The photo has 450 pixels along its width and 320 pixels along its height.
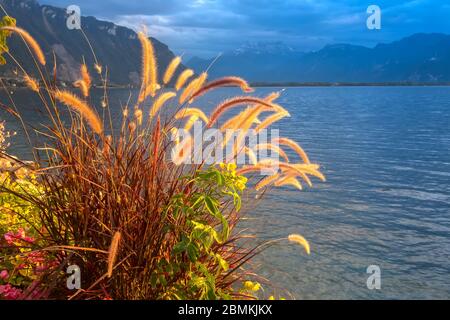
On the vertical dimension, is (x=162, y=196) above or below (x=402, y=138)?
above

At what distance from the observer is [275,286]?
8414 mm

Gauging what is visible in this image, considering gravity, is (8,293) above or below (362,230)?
above

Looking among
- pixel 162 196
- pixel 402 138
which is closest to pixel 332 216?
pixel 162 196

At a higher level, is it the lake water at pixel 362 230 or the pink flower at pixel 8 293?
the pink flower at pixel 8 293

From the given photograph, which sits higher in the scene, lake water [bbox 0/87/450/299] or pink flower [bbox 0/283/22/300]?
pink flower [bbox 0/283/22/300]

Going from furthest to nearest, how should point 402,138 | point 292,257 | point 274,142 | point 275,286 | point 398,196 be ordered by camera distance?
point 402,138, point 398,196, point 292,257, point 275,286, point 274,142

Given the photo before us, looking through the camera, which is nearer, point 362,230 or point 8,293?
point 8,293

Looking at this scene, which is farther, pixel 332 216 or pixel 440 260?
pixel 332 216

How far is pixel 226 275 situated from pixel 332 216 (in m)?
9.36

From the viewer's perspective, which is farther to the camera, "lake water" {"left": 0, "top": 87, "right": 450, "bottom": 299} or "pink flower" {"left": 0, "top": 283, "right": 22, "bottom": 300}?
"lake water" {"left": 0, "top": 87, "right": 450, "bottom": 299}

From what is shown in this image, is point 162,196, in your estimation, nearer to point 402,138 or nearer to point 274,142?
point 274,142

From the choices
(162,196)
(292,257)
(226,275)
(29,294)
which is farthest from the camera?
(292,257)

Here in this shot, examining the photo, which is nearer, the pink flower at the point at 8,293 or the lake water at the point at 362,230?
the pink flower at the point at 8,293

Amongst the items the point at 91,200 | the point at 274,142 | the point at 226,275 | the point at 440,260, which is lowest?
the point at 440,260
